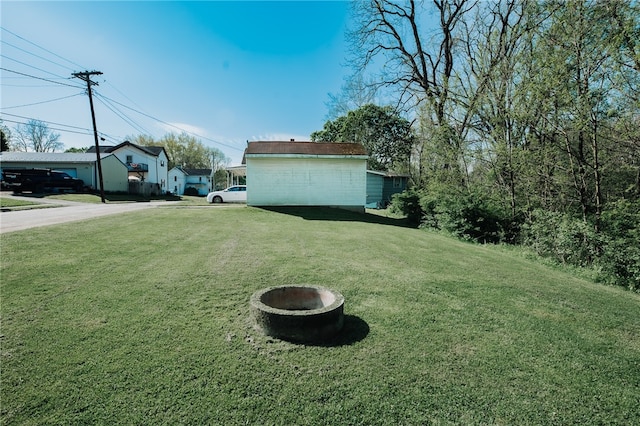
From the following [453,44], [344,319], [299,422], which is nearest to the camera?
[299,422]

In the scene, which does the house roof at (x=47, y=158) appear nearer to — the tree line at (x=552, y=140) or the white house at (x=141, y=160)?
the white house at (x=141, y=160)

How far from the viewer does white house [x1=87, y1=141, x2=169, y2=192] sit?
3097cm

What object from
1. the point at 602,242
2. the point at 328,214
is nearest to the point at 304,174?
the point at 328,214

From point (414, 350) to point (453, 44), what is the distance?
674 inches

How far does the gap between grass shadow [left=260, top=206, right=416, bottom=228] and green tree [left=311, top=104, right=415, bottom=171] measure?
1894 centimetres

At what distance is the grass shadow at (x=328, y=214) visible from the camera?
12.8 metres

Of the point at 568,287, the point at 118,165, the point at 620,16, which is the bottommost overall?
the point at 568,287

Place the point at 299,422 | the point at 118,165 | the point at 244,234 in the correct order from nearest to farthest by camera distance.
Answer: the point at 299,422, the point at 244,234, the point at 118,165

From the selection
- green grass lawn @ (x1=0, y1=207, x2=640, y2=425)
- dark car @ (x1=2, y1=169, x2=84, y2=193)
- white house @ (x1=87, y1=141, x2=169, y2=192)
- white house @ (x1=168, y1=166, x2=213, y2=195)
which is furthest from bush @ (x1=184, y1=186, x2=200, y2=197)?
green grass lawn @ (x1=0, y1=207, x2=640, y2=425)

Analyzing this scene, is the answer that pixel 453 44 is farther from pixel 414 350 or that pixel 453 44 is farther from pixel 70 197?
pixel 70 197

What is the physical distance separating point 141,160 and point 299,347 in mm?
37172

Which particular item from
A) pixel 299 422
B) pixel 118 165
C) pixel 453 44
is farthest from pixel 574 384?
pixel 118 165

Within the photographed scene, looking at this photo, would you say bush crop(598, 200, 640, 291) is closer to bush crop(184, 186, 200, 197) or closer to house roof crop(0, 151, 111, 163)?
house roof crop(0, 151, 111, 163)

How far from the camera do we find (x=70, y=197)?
20.0m
